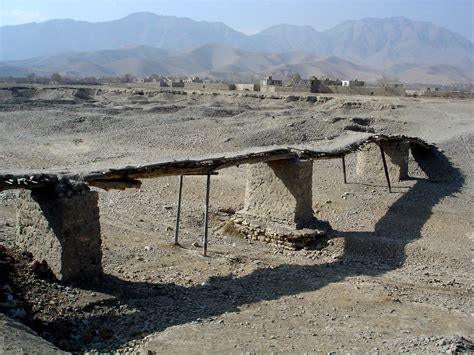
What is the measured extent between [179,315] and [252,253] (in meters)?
4.27

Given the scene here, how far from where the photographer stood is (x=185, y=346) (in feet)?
23.9

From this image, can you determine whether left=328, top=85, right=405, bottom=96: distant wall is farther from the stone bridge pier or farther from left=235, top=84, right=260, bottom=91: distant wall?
the stone bridge pier

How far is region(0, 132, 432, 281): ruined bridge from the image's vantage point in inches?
333

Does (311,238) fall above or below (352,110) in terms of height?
below

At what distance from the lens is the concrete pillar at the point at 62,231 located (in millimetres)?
8430

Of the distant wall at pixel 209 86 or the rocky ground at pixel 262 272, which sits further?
the distant wall at pixel 209 86

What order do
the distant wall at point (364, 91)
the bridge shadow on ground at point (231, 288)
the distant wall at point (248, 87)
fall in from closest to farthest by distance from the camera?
the bridge shadow on ground at point (231, 288), the distant wall at point (364, 91), the distant wall at point (248, 87)

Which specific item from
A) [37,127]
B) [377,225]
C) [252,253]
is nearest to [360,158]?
[377,225]

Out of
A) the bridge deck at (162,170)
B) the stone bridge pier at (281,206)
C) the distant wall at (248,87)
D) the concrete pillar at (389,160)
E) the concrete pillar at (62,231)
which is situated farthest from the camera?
the distant wall at (248,87)

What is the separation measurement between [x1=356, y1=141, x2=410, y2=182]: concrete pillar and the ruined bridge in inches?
33.8

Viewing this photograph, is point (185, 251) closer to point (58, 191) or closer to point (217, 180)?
point (58, 191)

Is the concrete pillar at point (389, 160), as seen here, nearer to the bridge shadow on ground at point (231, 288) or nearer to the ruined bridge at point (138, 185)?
the ruined bridge at point (138, 185)

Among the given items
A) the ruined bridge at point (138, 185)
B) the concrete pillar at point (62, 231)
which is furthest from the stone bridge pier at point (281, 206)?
the concrete pillar at point (62, 231)

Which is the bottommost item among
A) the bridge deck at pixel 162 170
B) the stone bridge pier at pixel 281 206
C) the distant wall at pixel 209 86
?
the stone bridge pier at pixel 281 206
